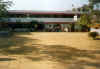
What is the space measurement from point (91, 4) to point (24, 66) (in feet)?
28.5

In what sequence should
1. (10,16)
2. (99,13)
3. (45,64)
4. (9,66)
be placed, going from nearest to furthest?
(9,66), (45,64), (99,13), (10,16)

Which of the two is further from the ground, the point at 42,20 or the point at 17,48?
the point at 42,20

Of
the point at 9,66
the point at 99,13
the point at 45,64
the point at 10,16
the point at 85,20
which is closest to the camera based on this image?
the point at 9,66

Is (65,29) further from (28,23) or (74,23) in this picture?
(28,23)

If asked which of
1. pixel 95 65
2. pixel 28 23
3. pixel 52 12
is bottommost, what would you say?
pixel 95 65

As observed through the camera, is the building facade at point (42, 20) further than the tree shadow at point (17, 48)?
Yes

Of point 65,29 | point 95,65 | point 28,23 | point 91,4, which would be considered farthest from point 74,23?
point 95,65

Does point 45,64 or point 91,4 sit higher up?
point 91,4

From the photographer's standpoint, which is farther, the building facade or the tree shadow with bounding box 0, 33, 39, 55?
the building facade

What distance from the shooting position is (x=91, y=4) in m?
12.7

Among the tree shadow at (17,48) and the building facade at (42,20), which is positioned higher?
the building facade at (42,20)

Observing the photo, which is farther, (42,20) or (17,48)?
(42,20)

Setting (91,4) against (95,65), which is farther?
(91,4)

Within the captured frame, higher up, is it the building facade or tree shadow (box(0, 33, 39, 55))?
the building facade
